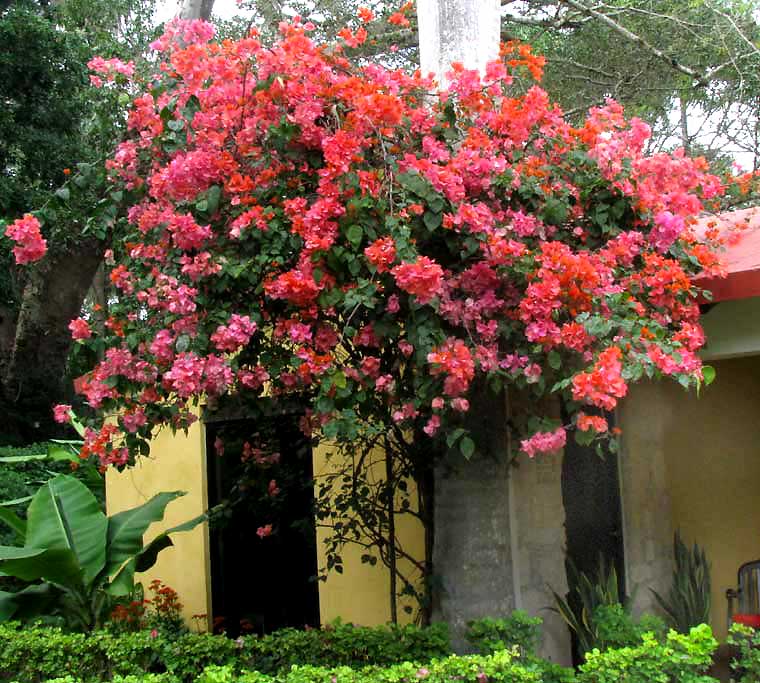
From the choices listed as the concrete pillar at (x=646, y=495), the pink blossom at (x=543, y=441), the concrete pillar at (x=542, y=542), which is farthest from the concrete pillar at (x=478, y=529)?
the concrete pillar at (x=646, y=495)

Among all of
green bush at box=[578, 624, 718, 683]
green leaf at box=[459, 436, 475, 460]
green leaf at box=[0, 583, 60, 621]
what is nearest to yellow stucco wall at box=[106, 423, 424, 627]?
green leaf at box=[0, 583, 60, 621]

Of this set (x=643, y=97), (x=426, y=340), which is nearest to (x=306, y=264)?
(x=426, y=340)

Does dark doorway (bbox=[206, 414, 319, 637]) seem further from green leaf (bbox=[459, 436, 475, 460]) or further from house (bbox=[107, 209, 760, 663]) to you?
green leaf (bbox=[459, 436, 475, 460])

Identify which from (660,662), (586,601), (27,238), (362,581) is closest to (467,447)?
(660,662)

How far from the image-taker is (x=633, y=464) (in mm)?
6879

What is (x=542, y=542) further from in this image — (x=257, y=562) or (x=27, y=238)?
(x=257, y=562)

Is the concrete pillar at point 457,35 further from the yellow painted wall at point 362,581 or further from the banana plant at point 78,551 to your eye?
the banana plant at point 78,551

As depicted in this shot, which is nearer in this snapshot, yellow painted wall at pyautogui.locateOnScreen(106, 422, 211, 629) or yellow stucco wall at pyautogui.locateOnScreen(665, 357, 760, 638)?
yellow stucco wall at pyautogui.locateOnScreen(665, 357, 760, 638)

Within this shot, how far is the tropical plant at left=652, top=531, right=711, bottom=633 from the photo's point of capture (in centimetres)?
646

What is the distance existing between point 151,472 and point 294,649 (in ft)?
14.0

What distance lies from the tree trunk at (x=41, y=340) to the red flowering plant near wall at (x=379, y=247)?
25.6ft

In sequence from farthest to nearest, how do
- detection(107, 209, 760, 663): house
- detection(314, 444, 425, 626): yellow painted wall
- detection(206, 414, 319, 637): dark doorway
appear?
1. detection(206, 414, 319, 637): dark doorway
2. detection(314, 444, 425, 626): yellow painted wall
3. detection(107, 209, 760, 663): house

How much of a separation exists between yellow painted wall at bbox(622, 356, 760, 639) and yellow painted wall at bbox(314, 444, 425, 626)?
1873mm

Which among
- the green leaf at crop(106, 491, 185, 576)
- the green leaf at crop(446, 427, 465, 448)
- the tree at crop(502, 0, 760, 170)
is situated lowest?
the green leaf at crop(106, 491, 185, 576)
